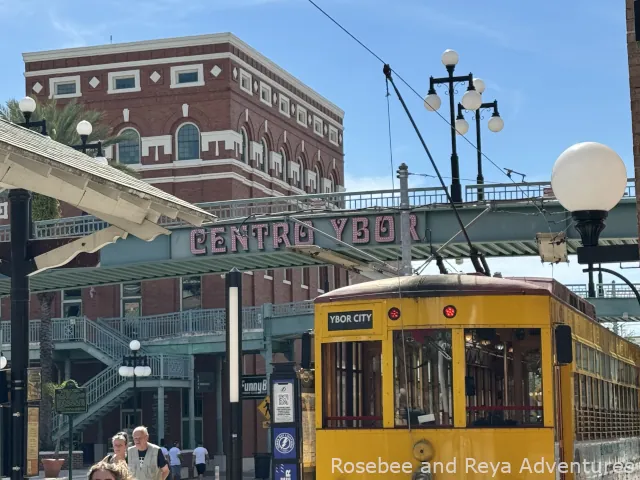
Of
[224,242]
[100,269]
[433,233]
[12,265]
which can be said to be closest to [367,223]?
[433,233]

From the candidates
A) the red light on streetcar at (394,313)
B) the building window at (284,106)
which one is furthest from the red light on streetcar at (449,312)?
the building window at (284,106)

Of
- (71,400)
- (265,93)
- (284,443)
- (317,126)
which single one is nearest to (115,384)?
(265,93)

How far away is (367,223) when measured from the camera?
3644 cm

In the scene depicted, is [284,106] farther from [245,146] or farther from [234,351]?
[234,351]

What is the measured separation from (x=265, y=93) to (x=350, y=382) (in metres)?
49.2

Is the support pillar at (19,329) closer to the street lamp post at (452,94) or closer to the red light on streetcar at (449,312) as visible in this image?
the red light on streetcar at (449,312)

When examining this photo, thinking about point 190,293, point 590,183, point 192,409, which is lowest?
point 192,409

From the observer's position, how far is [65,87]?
200ft

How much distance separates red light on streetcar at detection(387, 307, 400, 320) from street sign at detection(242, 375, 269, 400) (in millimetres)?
6403

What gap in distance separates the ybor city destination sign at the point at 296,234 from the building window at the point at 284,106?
82.6 ft

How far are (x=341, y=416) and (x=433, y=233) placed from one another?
21.9 meters

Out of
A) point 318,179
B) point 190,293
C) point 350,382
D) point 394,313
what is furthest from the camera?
point 318,179

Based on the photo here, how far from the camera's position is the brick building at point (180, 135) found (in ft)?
188

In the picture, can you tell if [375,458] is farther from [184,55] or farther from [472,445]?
[184,55]
